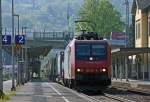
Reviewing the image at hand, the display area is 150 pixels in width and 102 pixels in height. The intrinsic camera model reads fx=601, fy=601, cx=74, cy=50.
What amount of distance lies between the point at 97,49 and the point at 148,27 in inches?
1756

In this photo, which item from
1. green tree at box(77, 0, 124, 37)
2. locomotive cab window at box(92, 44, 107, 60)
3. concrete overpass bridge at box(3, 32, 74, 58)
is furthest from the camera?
green tree at box(77, 0, 124, 37)

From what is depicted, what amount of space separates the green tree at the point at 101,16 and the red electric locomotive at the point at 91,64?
234ft

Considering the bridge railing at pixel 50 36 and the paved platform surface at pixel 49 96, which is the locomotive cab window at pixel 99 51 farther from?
the bridge railing at pixel 50 36

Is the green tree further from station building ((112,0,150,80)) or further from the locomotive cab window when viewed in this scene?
the locomotive cab window

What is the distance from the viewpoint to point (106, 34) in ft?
380

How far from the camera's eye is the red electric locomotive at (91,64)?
39000 millimetres

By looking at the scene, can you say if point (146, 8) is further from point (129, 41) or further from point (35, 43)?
point (129, 41)

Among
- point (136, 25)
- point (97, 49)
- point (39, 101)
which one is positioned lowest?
point (39, 101)

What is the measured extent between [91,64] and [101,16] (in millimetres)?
75849

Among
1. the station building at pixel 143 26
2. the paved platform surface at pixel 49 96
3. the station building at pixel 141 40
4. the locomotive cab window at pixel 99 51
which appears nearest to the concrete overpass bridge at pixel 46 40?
the station building at pixel 141 40

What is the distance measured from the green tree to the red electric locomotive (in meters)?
71.2

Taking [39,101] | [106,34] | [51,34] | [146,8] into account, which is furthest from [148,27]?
[39,101]

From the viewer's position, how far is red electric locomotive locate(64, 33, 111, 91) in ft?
128

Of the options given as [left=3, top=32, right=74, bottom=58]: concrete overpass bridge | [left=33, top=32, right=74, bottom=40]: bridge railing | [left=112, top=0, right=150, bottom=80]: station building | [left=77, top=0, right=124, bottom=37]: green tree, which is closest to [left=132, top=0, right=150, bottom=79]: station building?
[left=112, top=0, right=150, bottom=80]: station building
